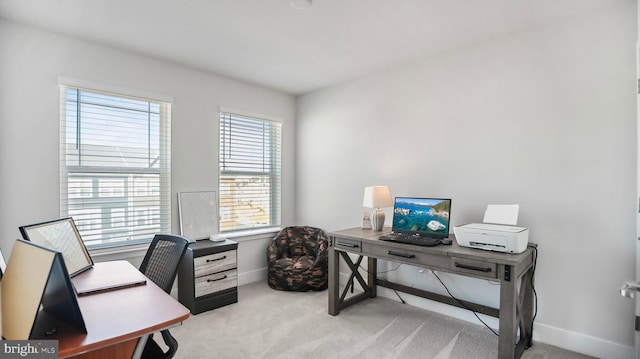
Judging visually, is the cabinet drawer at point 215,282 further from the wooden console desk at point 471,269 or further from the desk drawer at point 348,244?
the desk drawer at point 348,244

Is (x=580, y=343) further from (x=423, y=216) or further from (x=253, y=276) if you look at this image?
(x=253, y=276)

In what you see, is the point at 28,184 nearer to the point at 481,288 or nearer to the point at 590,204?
the point at 481,288

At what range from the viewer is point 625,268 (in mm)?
2207

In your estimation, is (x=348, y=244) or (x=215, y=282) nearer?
(x=348, y=244)

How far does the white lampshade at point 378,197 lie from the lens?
3162 millimetres

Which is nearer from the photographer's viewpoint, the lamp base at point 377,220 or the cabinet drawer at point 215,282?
the cabinet drawer at point 215,282

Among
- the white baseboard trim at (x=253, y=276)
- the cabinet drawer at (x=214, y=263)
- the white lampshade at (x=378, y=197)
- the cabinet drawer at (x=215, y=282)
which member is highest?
the white lampshade at (x=378, y=197)

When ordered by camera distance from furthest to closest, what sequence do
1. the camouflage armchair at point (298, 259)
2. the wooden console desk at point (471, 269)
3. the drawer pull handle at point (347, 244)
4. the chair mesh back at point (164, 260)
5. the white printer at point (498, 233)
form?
the camouflage armchair at point (298, 259)
the drawer pull handle at point (347, 244)
the white printer at point (498, 233)
the wooden console desk at point (471, 269)
the chair mesh back at point (164, 260)

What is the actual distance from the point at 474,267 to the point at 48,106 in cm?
359

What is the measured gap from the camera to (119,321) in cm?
124

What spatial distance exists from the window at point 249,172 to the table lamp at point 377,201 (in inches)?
63.6

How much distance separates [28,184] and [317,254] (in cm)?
281

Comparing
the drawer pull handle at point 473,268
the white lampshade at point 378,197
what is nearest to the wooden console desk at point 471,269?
the drawer pull handle at point 473,268

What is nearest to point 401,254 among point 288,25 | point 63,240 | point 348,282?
point 348,282
